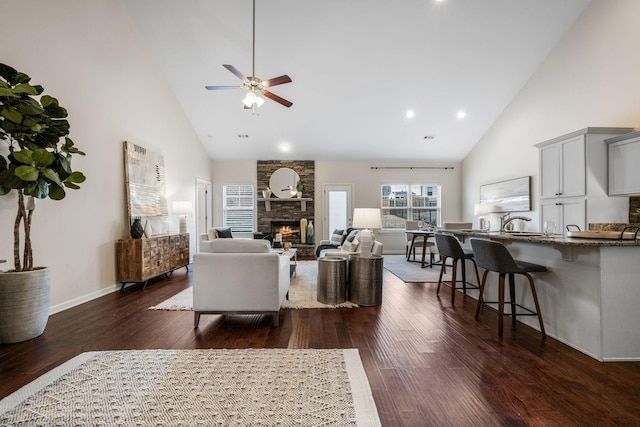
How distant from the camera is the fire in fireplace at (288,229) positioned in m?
8.16

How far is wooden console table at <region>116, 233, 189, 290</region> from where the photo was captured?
4.25 m

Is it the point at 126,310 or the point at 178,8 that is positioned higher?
the point at 178,8

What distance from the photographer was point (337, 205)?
840 centimetres

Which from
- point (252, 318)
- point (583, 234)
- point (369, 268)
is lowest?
point (252, 318)

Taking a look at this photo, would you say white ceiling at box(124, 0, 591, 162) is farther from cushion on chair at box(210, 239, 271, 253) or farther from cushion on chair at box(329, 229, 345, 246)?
cushion on chair at box(210, 239, 271, 253)

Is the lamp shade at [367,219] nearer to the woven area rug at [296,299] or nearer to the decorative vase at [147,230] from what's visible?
the woven area rug at [296,299]

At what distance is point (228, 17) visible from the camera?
4.49 m

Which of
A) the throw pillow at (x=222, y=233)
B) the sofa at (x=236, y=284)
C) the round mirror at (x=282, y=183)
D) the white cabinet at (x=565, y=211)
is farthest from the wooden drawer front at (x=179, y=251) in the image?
the white cabinet at (x=565, y=211)

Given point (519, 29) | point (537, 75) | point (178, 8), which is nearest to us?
point (178, 8)

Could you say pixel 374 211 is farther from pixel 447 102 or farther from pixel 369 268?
pixel 447 102

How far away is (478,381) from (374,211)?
2.03 meters

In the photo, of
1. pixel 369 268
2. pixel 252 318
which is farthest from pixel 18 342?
pixel 369 268

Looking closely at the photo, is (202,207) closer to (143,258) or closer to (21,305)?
(143,258)

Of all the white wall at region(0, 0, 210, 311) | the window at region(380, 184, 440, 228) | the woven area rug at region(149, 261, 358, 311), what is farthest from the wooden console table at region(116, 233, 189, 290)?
the window at region(380, 184, 440, 228)
